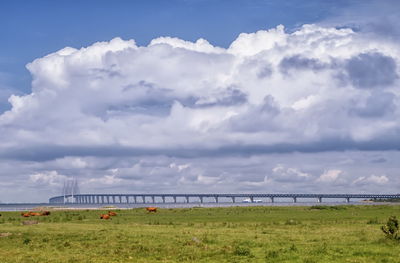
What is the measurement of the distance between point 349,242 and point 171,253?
43.8ft

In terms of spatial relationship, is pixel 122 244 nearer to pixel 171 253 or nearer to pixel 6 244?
pixel 171 253

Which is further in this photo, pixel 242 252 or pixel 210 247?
pixel 210 247

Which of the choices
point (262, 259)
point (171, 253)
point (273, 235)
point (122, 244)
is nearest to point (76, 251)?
point (122, 244)

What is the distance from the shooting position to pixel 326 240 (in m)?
42.6

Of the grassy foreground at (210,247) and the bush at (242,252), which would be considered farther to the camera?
the bush at (242,252)

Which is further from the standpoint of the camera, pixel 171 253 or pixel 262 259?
pixel 171 253

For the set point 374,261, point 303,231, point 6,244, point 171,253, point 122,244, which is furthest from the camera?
point 303,231

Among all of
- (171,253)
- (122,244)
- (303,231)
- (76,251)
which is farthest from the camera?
(303,231)

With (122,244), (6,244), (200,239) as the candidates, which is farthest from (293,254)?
(6,244)

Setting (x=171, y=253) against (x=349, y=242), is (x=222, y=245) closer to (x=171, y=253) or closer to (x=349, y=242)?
(x=171, y=253)

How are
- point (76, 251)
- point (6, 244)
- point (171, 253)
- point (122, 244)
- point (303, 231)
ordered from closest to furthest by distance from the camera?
point (171, 253)
point (76, 251)
point (122, 244)
point (6, 244)
point (303, 231)

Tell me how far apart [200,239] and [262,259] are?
10949 mm

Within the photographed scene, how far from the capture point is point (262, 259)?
3294 cm

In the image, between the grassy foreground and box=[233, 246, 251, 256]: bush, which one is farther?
box=[233, 246, 251, 256]: bush
